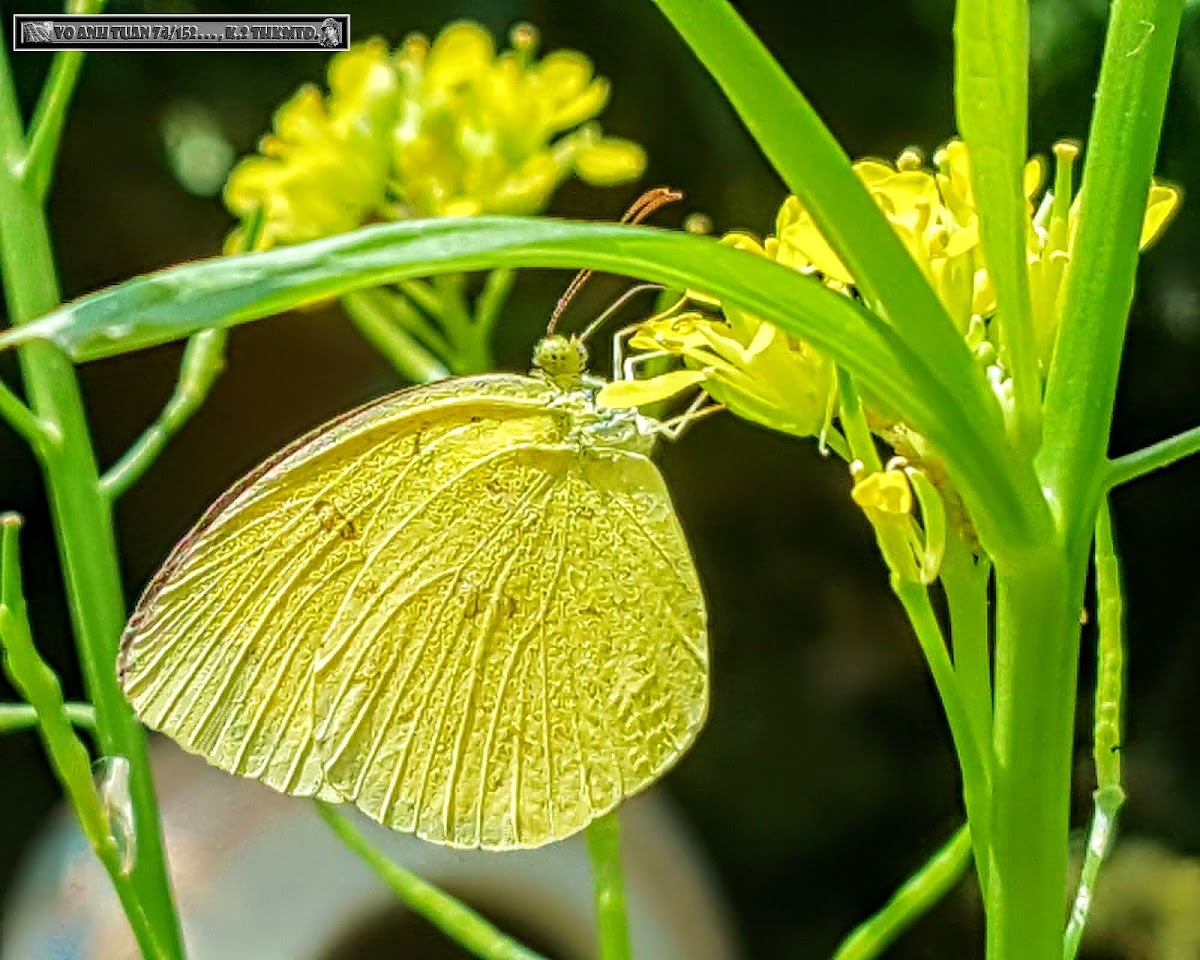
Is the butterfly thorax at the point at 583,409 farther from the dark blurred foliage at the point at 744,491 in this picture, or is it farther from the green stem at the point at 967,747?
the dark blurred foliage at the point at 744,491

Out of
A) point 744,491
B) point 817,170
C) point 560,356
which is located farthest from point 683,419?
point 744,491

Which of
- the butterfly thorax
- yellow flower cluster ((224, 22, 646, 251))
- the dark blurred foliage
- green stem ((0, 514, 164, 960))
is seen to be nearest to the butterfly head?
the butterfly thorax

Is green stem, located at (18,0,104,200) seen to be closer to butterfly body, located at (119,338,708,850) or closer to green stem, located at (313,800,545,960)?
butterfly body, located at (119,338,708,850)

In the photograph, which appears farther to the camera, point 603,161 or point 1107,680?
point 603,161

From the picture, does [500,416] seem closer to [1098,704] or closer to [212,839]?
[1098,704]

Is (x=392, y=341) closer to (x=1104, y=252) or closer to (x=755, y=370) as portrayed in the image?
(x=755, y=370)

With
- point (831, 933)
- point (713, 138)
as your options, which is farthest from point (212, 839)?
point (713, 138)
